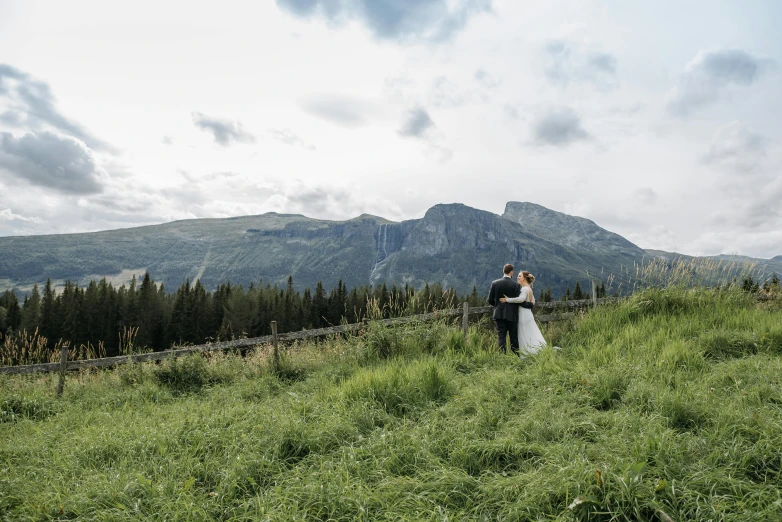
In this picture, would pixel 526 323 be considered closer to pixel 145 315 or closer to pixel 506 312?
pixel 506 312

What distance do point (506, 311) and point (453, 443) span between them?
567 centimetres

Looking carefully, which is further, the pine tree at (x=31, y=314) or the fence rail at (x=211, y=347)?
the pine tree at (x=31, y=314)

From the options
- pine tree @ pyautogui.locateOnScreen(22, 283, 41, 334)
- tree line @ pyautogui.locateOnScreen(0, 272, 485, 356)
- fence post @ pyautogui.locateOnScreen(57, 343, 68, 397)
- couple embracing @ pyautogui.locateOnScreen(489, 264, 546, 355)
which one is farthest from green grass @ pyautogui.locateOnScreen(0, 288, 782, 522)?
pine tree @ pyautogui.locateOnScreen(22, 283, 41, 334)

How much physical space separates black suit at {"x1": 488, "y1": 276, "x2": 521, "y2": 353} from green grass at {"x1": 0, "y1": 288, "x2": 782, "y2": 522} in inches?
72.0

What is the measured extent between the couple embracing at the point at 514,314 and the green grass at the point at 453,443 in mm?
1748

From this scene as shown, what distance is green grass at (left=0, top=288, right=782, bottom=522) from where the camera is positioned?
316 centimetres

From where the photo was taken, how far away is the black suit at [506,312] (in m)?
9.46

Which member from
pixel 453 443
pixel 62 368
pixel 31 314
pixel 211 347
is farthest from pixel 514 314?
pixel 31 314

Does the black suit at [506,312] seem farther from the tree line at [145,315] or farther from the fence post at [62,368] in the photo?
the tree line at [145,315]

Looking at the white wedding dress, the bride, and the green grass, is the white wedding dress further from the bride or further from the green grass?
the green grass

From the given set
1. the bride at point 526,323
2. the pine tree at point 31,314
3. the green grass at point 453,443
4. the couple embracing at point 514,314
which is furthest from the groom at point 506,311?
the pine tree at point 31,314

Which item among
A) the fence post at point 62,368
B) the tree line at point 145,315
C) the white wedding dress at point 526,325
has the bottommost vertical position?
the tree line at point 145,315

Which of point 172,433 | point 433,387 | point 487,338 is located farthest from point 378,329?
point 172,433

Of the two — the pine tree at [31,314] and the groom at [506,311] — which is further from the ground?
the groom at [506,311]
